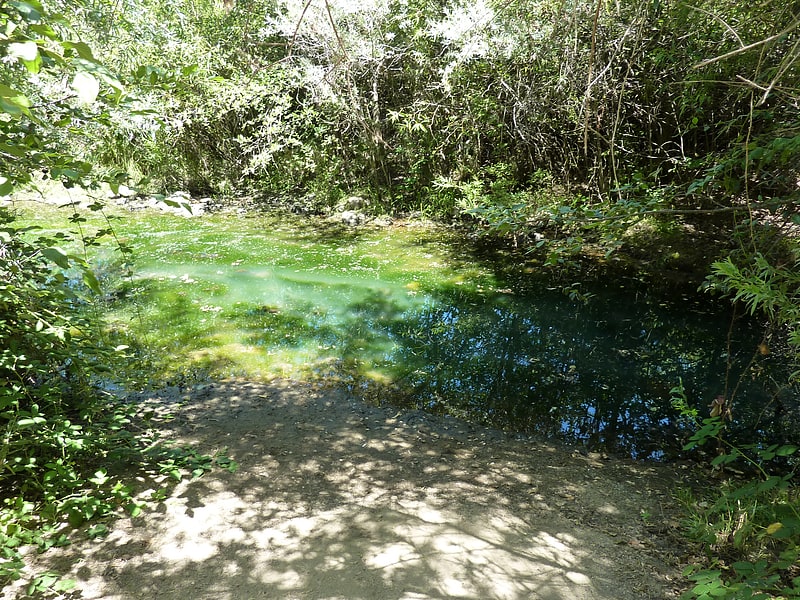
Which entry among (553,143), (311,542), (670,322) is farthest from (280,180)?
(311,542)

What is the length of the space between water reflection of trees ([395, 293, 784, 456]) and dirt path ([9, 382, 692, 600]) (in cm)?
52

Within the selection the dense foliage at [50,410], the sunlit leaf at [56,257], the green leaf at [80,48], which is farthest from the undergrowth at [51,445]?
the green leaf at [80,48]

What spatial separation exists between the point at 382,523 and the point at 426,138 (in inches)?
333

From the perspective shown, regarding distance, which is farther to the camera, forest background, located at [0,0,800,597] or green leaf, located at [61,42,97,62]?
forest background, located at [0,0,800,597]

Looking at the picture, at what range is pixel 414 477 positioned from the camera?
11.0 ft

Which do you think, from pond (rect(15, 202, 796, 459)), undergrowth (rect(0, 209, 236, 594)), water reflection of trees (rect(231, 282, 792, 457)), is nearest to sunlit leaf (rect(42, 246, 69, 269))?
undergrowth (rect(0, 209, 236, 594))

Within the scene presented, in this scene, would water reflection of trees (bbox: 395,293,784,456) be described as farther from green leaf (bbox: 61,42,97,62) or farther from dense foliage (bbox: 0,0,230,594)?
green leaf (bbox: 61,42,97,62)

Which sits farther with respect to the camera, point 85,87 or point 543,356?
point 543,356

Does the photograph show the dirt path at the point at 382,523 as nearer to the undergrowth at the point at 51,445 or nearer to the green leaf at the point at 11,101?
the undergrowth at the point at 51,445

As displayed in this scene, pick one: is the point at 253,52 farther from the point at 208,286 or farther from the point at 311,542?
the point at 311,542

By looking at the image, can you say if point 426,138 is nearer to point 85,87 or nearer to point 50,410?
point 50,410

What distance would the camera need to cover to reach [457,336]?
19.3ft

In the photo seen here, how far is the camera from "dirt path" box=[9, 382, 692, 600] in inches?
87.5

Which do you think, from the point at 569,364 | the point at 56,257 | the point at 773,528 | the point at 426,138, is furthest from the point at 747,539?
the point at 426,138
